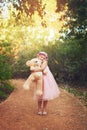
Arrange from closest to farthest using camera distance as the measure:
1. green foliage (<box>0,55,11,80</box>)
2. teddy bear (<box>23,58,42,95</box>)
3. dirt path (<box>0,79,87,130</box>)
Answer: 1. dirt path (<box>0,79,87,130</box>)
2. teddy bear (<box>23,58,42,95</box>)
3. green foliage (<box>0,55,11,80</box>)

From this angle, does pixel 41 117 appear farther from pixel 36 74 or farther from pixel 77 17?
pixel 77 17

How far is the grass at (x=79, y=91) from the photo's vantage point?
1210 cm

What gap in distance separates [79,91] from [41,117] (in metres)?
5.02

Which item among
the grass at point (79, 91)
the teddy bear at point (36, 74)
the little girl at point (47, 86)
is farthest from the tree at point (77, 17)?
the teddy bear at point (36, 74)

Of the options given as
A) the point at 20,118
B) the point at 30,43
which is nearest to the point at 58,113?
the point at 20,118

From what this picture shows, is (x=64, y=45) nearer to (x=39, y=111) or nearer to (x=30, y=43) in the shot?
(x=30, y=43)

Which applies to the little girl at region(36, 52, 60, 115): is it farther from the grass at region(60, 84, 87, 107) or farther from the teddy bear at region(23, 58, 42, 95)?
the grass at region(60, 84, 87, 107)

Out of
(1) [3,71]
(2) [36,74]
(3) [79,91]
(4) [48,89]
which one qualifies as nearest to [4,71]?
(1) [3,71]

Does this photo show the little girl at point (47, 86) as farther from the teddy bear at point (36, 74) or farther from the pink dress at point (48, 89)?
the teddy bear at point (36, 74)

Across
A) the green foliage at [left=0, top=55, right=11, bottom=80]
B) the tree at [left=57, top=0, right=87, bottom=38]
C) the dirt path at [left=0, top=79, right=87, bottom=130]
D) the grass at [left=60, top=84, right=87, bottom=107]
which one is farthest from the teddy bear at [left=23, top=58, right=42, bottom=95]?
the tree at [left=57, top=0, right=87, bottom=38]

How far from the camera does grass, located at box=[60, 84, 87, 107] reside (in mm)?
12102

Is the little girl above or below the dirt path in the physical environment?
above

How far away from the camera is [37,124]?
330 inches

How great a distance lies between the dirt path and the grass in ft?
0.91
